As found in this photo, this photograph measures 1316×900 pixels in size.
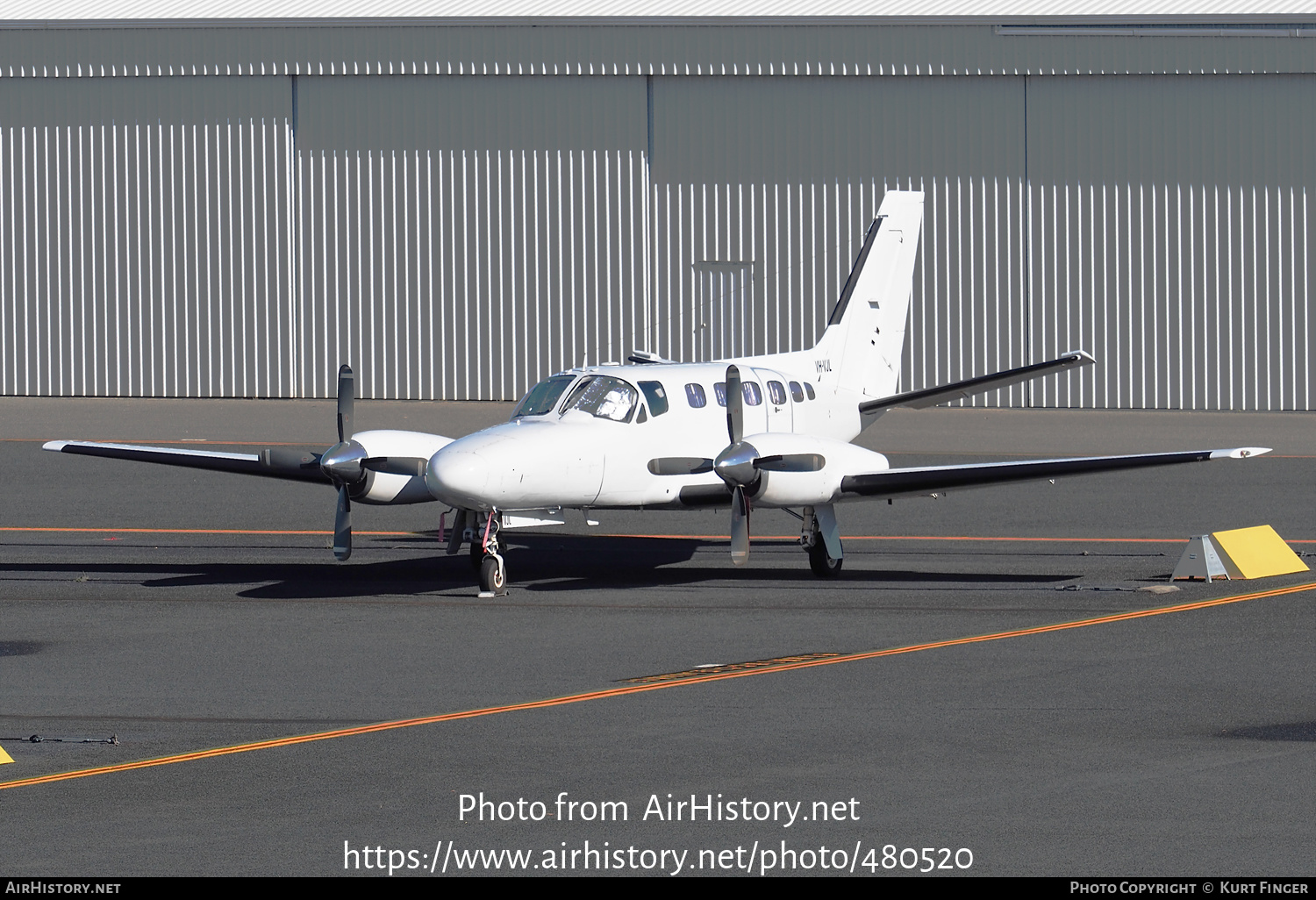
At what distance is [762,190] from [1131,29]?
9158 millimetres

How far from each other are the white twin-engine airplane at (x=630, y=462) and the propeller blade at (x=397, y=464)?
21 mm

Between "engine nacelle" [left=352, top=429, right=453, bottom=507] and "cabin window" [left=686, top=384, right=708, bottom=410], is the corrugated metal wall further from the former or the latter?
"cabin window" [left=686, top=384, right=708, bottom=410]

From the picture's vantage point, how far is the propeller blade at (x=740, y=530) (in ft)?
66.8

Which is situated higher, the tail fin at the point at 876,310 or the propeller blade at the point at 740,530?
the tail fin at the point at 876,310

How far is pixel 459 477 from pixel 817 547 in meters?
4.73

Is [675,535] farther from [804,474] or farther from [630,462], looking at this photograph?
[804,474]

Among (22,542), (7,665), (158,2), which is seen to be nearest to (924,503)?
(22,542)

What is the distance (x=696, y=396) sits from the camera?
22172 mm

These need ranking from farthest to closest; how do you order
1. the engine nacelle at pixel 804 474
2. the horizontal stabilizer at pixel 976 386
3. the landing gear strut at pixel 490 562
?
the horizontal stabilizer at pixel 976 386 < the engine nacelle at pixel 804 474 < the landing gear strut at pixel 490 562

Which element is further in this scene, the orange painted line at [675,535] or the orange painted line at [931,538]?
the orange painted line at [675,535]

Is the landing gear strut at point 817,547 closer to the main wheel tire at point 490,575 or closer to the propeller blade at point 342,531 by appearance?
the main wheel tire at point 490,575

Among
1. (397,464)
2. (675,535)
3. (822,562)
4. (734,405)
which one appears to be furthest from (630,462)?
(675,535)

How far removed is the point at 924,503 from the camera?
96.0 ft

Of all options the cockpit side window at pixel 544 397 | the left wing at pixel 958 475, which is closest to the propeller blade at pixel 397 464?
the cockpit side window at pixel 544 397
